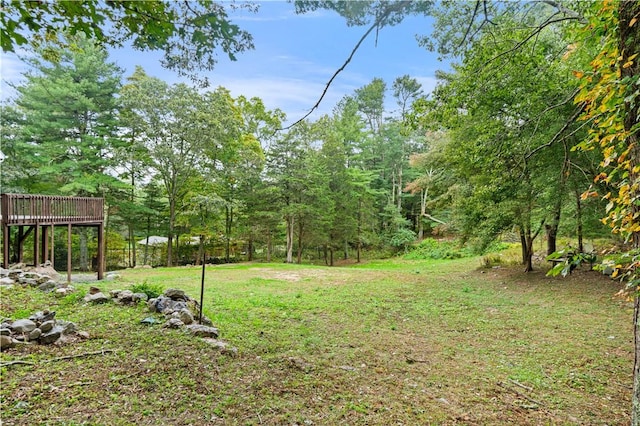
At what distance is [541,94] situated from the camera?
5645 mm

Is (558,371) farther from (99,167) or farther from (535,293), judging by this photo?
(99,167)

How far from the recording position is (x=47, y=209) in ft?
24.0

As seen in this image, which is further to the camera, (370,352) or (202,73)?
(370,352)

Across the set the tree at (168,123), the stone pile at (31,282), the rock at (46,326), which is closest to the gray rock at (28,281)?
the stone pile at (31,282)

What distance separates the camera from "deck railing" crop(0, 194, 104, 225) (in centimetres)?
638

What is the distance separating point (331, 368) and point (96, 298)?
3.47 metres

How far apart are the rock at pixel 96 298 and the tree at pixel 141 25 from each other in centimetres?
317

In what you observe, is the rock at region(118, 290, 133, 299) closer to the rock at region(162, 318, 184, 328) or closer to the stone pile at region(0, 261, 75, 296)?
the stone pile at region(0, 261, 75, 296)

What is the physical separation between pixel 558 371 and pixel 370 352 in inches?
77.2

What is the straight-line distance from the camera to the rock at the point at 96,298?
14.3 feet

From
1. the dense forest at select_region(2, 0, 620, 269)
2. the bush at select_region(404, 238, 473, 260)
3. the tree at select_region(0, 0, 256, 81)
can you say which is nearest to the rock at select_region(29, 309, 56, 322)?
the tree at select_region(0, 0, 256, 81)

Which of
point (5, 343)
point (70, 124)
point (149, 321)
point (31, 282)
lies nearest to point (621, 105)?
point (149, 321)

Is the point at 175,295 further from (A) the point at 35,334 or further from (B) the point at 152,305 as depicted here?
(A) the point at 35,334

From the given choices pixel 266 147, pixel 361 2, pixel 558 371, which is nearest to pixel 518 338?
pixel 558 371
